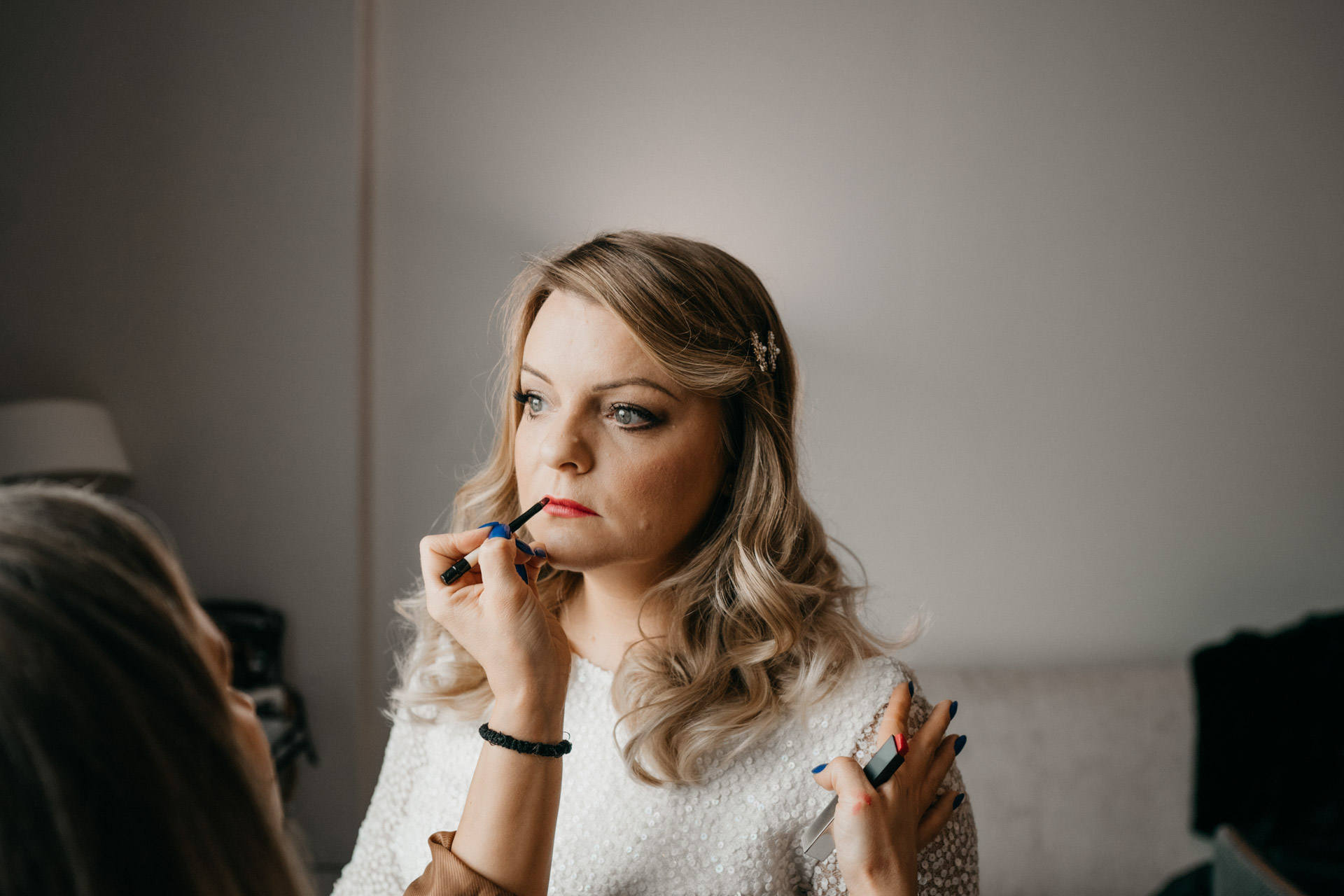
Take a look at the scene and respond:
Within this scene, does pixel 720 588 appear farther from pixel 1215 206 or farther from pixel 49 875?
pixel 1215 206

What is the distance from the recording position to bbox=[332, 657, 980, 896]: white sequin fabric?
906 millimetres

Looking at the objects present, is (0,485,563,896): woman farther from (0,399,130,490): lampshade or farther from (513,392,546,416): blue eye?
(0,399,130,490): lampshade

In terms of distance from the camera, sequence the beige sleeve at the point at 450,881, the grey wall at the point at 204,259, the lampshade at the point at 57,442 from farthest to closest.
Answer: the grey wall at the point at 204,259, the lampshade at the point at 57,442, the beige sleeve at the point at 450,881

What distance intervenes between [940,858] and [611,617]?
0.44 metres

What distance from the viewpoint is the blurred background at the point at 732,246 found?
224 cm

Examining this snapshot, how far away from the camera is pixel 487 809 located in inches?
30.2

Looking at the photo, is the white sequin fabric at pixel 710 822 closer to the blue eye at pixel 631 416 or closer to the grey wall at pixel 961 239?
the blue eye at pixel 631 416

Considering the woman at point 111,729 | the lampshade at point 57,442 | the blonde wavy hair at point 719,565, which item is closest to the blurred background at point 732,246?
the lampshade at point 57,442

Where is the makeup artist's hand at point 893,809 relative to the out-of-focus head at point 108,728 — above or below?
below

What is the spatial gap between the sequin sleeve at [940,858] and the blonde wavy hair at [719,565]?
0.07 meters

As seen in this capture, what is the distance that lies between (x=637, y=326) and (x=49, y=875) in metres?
0.66

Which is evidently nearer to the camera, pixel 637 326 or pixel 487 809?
pixel 487 809

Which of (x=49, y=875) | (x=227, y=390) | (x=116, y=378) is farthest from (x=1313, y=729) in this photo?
(x=116, y=378)

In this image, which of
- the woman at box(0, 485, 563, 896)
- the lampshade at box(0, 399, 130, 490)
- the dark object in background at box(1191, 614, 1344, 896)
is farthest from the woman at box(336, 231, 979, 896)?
the dark object in background at box(1191, 614, 1344, 896)
